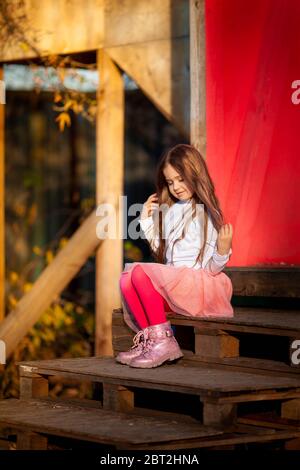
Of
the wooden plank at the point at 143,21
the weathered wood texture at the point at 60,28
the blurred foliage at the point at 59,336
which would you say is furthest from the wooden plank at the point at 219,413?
the blurred foliage at the point at 59,336

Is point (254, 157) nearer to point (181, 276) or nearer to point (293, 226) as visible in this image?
point (293, 226)

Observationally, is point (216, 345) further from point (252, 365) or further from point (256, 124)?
point (256, 124)

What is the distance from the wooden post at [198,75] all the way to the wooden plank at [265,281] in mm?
948

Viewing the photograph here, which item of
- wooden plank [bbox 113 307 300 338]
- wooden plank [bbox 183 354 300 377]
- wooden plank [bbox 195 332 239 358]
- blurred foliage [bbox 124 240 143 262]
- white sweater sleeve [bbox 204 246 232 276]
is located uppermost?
blurred foliage [bbox 124 240 143 262]

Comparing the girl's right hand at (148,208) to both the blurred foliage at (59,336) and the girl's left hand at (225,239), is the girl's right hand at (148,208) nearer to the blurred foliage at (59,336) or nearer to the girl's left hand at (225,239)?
the girl's left hand at (225,239)

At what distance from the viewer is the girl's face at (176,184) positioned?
5824mm

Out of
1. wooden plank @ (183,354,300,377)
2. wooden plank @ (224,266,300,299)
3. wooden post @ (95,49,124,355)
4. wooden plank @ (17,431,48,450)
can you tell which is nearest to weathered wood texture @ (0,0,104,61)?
wooden post @ (95,49,124,355)

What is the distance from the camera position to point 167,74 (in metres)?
Answer: 7.30

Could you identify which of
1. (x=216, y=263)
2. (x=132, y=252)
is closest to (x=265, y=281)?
(x=216, y=263)

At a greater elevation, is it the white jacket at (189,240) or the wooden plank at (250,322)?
the white jacket at (189,240)

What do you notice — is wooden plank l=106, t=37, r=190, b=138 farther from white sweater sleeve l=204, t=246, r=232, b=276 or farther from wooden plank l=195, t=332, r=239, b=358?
wooden plank l=195, t=332, r=239, b=358

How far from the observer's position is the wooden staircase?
4812 millimetres

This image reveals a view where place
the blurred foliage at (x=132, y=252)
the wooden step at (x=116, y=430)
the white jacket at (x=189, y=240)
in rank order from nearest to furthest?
1. the wooden step at (x=116, y=430)
2. the white jacket at (x=189, y=240)
3. the blurred foliage at (x=132, y=252)

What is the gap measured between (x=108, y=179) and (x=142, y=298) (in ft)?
7.61
